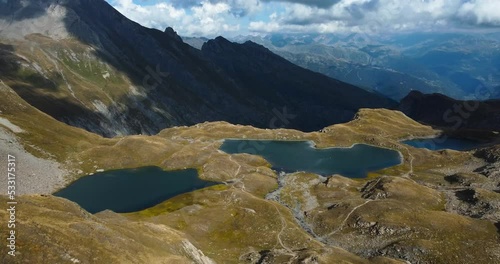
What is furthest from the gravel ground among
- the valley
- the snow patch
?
the snow patch

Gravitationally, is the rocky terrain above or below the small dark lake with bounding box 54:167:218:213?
above

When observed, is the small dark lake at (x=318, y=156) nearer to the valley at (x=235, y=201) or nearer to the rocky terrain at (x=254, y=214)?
the valley at (x=235, y=201)

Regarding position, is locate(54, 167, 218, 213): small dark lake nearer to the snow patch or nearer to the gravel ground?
the gravel ground

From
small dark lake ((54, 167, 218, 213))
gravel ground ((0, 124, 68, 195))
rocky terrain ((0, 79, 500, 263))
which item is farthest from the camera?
gravel ground ((0, 124, 68, 195))

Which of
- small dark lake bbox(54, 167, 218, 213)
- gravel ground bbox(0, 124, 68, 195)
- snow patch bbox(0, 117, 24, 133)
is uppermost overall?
snow patch bbox(0, 117, 24, 133)

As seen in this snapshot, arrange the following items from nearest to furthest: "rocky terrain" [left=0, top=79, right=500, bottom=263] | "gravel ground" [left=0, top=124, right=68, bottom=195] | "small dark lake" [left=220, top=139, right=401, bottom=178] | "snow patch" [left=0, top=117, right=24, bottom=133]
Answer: "rocky terrain" [left=0, top=79, right=500, bottom=263], "gravel ground" [left=0, top=124, right=68, bottom=195], "snow patch" [left=0, top=117, right=24, bottom=133], "small dark lake" [left=220, top=139, right=401, bottom=178]

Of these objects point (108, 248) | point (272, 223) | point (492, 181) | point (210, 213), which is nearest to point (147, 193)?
point (210, 213)

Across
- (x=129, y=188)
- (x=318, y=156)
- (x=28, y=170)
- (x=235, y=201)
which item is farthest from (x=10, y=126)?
(x=318, y=156)

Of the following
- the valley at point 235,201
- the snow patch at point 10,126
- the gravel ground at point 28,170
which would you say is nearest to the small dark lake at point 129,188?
the valley at point 235,201
